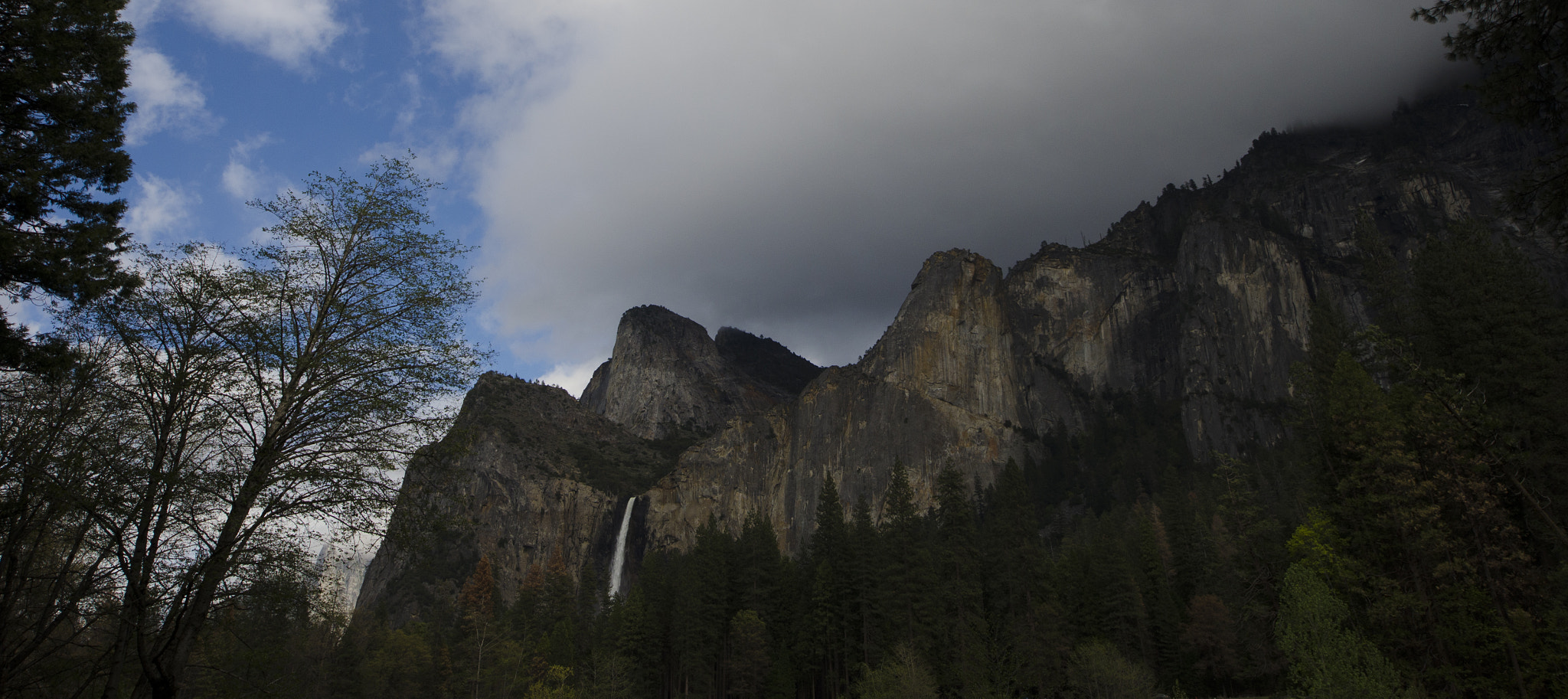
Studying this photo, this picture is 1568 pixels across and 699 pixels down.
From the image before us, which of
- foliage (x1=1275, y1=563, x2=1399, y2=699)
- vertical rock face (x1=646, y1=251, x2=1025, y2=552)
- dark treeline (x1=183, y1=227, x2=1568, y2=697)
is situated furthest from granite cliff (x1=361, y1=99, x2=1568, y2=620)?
foliage (x1=1275, y1=563, x2=1399, y2=699)

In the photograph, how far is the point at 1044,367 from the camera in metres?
153

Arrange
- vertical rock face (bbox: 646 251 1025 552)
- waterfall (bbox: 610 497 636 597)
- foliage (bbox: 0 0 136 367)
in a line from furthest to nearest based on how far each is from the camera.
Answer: waterfall (bbox: 610 497 636 597)
vertical rock face (bbox: 646 251 1025 552)
foliage (bbox: 0 0 136 367)

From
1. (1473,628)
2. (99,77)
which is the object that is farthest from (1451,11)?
(1473,628)

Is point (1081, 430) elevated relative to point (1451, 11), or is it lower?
elevated

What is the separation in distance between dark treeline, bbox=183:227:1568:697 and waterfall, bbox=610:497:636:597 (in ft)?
157

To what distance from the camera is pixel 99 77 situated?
11273mm

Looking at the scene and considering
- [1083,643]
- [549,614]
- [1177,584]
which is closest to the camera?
[1083,643]

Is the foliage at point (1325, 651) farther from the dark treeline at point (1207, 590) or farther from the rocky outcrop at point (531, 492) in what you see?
the rocky outcrop at point (531, 492)

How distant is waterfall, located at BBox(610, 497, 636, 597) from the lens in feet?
446

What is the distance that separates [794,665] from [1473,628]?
39336 millimetres

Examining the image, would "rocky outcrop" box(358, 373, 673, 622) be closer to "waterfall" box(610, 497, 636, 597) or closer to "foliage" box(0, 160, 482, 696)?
"waterfall" box(610, 497, 636, 597)

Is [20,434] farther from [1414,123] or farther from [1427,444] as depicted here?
[1414,123]

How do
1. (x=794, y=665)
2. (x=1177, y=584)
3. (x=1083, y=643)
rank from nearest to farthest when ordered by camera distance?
(x=1083, y=643) → (x=794, y=665) → (x=1177, y=584)

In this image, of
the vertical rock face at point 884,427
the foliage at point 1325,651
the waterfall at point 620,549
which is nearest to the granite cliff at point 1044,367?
the vertical rock face at point 884,427
